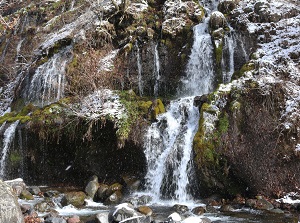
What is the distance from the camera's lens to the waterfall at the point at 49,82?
15805 mm

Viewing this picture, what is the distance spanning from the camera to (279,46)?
13344mm

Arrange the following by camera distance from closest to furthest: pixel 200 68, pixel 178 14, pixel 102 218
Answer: pixel 102 218, pixel 200 68, pixel 178 14

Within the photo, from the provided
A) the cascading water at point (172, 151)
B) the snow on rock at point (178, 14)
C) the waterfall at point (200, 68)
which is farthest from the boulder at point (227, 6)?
the cascading water at point (172, 151)

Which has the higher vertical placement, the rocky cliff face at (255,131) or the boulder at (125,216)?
the rocky cliff face at (255,131)

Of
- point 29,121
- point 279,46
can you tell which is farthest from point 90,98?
point 279,46

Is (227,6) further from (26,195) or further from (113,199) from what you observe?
(26,195)

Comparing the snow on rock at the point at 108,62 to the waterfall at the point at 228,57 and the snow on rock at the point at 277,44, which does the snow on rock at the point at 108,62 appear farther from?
the snow on rock at the point at 277,44

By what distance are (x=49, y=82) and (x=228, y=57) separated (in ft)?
29.0

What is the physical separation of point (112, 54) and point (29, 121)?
589cm

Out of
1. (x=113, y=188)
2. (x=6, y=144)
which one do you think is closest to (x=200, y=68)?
(x=113, y=188)

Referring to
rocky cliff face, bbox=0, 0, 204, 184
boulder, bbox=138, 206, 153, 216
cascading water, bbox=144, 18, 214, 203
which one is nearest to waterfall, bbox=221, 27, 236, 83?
rocky cliff face, bbox=0, 0, 204, 184

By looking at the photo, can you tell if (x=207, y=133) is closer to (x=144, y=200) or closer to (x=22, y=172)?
(x=144, y=200)

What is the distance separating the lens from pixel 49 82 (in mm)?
16078

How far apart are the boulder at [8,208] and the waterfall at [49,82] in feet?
30.5
